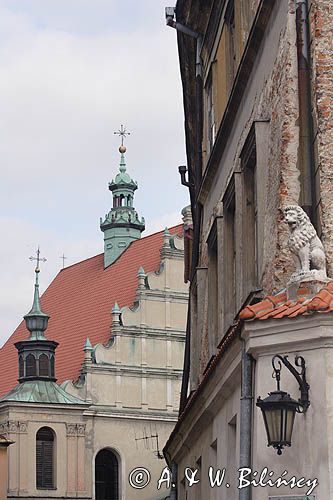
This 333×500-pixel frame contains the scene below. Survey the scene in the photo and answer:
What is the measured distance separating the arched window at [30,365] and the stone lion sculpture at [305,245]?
137 ft

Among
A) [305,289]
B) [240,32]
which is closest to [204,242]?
[240,32]

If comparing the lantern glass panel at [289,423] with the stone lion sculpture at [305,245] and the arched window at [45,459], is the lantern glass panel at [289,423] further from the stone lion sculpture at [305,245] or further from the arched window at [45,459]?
the arched window at [45,459]

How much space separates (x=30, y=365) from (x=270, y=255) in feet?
134

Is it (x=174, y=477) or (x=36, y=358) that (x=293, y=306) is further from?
(x=36, y=358)

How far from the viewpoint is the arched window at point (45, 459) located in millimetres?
46688

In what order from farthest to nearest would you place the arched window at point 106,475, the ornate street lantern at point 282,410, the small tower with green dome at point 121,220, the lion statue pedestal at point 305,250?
the small tower with green dome at point 121,220 < the arched window at point 106,475 < the lion statue pedestal at point 305,250 < the ornate street lantern at point 282,410

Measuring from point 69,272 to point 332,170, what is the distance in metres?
50.3

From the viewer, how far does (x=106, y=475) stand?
4888 cm

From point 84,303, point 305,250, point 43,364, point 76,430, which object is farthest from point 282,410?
point 84,303

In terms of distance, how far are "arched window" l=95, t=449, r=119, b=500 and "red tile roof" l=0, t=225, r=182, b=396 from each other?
3158 mm

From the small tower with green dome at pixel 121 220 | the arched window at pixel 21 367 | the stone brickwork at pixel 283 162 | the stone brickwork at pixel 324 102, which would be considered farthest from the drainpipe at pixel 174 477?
the small tower with green dome at pixel 121 220

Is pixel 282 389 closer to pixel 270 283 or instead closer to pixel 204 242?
pixel 270 283

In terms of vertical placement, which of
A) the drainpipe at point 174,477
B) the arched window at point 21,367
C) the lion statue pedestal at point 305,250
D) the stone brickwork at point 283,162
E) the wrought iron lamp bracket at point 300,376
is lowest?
the drainpipe at point 174,477

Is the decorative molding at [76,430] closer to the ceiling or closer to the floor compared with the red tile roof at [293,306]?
closer to the ceiling
